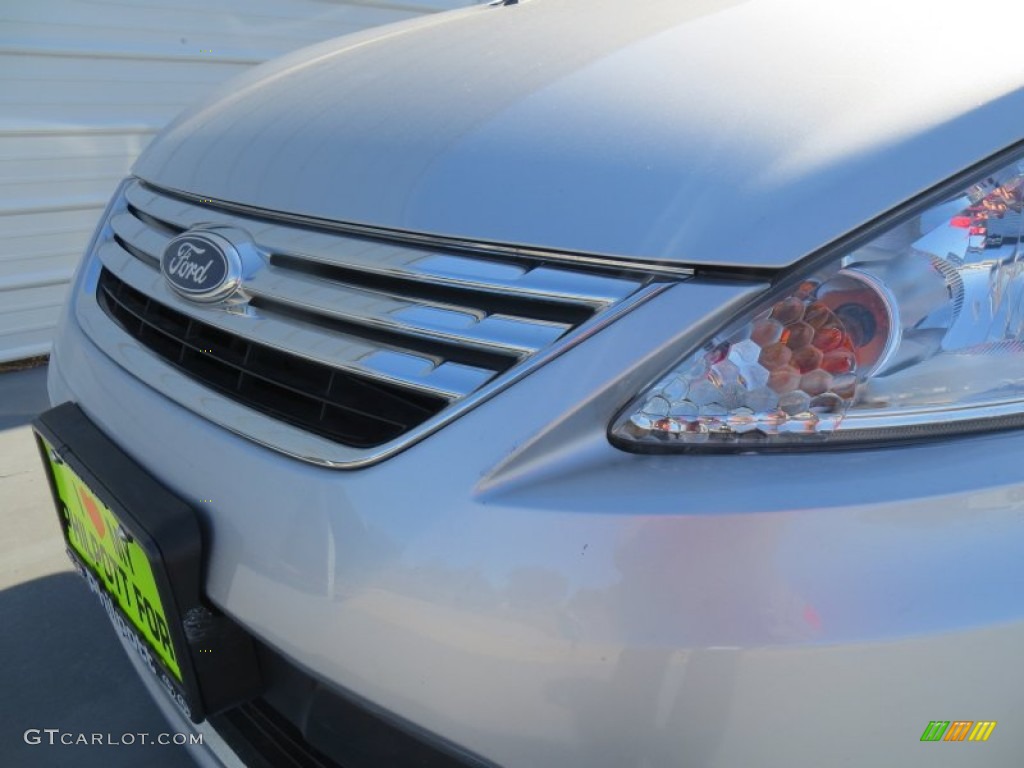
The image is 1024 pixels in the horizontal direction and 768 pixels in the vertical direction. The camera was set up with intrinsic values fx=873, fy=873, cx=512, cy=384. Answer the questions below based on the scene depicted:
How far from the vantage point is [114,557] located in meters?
1.40

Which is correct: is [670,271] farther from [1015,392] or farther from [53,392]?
[53,392]

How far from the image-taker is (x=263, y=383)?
49.8 inches

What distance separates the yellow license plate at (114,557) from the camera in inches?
49.9

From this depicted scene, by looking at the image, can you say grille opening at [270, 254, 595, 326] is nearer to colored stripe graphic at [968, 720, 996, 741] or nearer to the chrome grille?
the chrome grille

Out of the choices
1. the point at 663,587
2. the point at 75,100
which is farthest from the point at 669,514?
the point at 75,100

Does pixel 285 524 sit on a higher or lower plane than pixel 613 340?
lower

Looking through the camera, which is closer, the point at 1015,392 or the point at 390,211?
the point at 1015,392

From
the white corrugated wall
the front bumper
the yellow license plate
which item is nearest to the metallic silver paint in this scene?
the front bumper

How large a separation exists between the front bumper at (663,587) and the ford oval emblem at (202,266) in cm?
46

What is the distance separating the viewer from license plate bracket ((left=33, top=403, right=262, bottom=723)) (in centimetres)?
117

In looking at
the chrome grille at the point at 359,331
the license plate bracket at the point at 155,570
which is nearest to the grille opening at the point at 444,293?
the chrome grille at the point at 359,331

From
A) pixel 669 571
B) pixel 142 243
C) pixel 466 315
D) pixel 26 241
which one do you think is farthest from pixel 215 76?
pixel 669 571

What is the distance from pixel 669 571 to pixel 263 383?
2.25 ft

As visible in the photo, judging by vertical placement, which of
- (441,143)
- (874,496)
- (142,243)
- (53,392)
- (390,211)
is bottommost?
(53,392)
